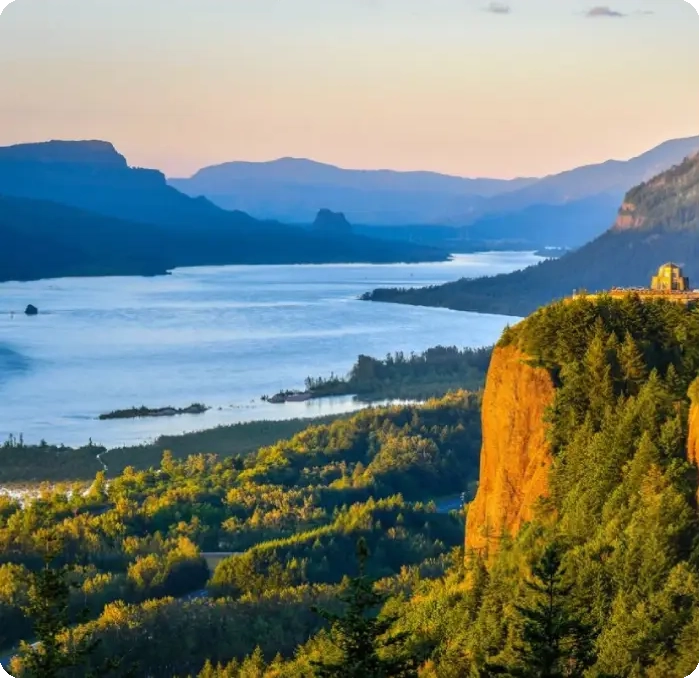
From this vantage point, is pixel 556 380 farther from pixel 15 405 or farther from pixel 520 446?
pixel 15 405

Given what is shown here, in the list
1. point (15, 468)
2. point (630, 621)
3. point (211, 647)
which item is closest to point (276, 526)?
point (211, 647)

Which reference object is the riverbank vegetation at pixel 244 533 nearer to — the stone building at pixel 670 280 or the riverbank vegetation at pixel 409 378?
the stone building at pixel 670 280

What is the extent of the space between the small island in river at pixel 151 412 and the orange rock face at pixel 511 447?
4492 centimetres

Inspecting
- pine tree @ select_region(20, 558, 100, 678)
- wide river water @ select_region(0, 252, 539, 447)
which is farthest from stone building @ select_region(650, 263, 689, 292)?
wide river water @ select_region(0, 252, 539, 447)

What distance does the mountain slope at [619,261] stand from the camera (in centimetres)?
13962

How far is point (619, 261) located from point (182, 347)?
58558 millimetres

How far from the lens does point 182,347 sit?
102938mm

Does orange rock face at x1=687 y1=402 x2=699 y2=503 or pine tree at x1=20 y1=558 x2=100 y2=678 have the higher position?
orange rock face at x1=687 y1=402 x2=699 y2=503

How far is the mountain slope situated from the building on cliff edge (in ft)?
324

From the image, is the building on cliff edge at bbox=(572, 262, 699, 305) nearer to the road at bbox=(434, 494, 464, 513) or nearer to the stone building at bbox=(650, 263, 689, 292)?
the stone building at bbox=(650, 263, 689, 292)

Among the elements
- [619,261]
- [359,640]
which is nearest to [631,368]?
[359,640]

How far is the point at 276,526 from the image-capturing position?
41250 mm

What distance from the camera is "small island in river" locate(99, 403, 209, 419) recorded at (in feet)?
227

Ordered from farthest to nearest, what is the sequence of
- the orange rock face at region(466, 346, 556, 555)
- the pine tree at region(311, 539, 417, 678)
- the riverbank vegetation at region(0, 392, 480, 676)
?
the riverbank vegetation at region(0, 392, 480, 676), the orange rock face at region(466, 346, 556, 555), the pine tree at region(311, 539, 417, 678)
